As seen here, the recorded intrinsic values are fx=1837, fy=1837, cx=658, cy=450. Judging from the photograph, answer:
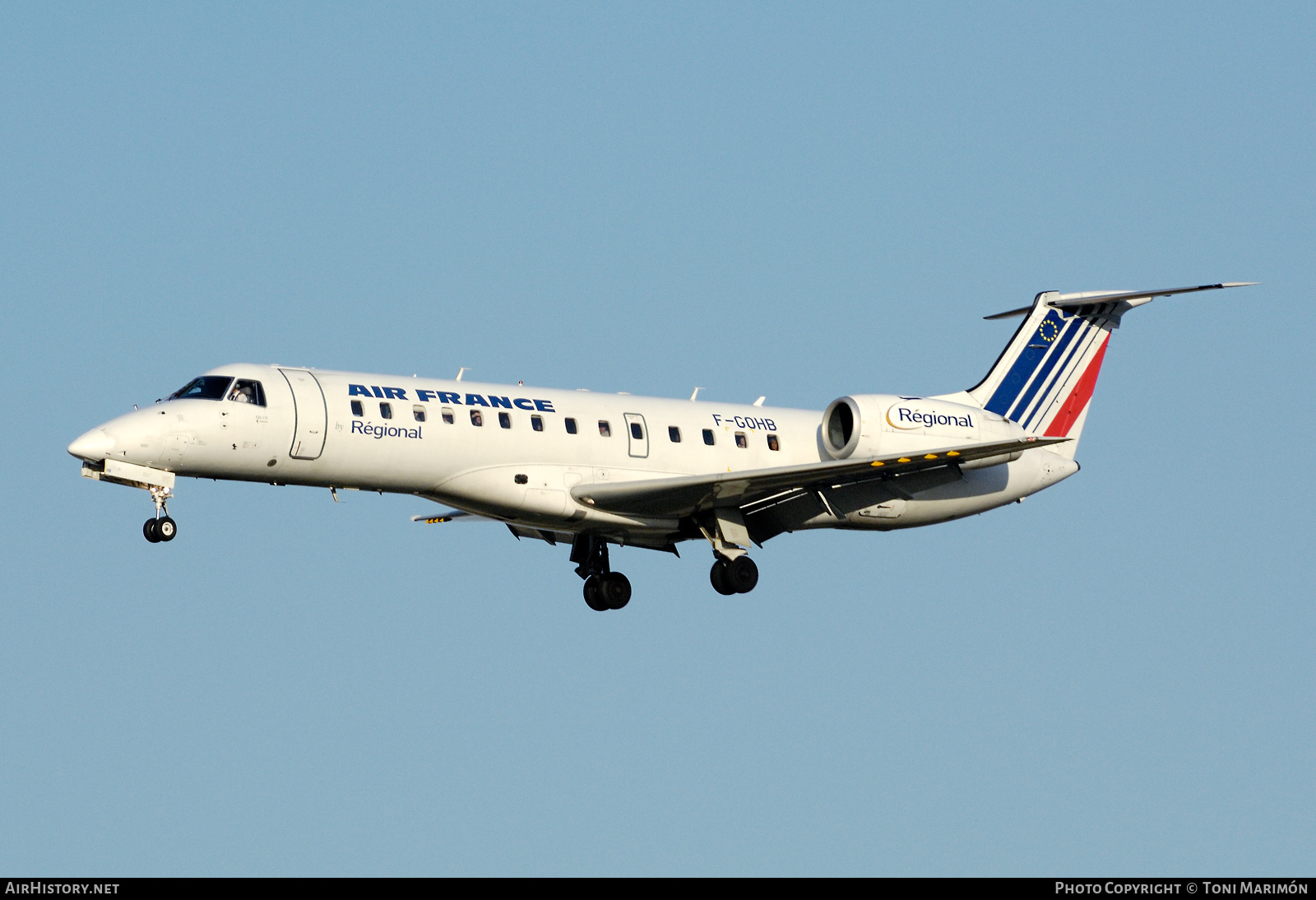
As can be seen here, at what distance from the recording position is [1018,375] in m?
33.4

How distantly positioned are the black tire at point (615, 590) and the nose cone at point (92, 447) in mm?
9228

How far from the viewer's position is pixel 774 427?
31641 mm

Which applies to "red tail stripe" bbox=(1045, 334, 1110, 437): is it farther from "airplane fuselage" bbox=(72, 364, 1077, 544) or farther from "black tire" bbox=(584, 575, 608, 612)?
"black tire" bbox=(584, 575, 608, 612)

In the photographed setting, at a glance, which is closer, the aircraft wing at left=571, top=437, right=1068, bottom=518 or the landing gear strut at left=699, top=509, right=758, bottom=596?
the aircraft wing at left=571, top=437, right=1068, bottom=518

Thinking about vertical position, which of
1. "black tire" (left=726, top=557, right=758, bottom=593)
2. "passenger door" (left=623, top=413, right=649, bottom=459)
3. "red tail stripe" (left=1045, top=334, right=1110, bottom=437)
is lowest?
"black tire" (left=726, top=557, right=758, bottom=593)

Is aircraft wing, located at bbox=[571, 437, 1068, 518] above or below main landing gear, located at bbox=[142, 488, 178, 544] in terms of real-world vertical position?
above

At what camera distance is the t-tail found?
109 feet

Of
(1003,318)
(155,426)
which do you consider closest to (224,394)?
(155,426)

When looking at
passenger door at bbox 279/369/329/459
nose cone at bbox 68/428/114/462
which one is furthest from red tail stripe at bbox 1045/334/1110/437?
nose cone at bbox 68/428/114/462

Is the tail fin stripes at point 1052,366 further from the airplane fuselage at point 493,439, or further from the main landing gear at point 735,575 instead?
the main landing gear at point 735,575

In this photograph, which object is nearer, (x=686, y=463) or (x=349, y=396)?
(x=349, y=396)
